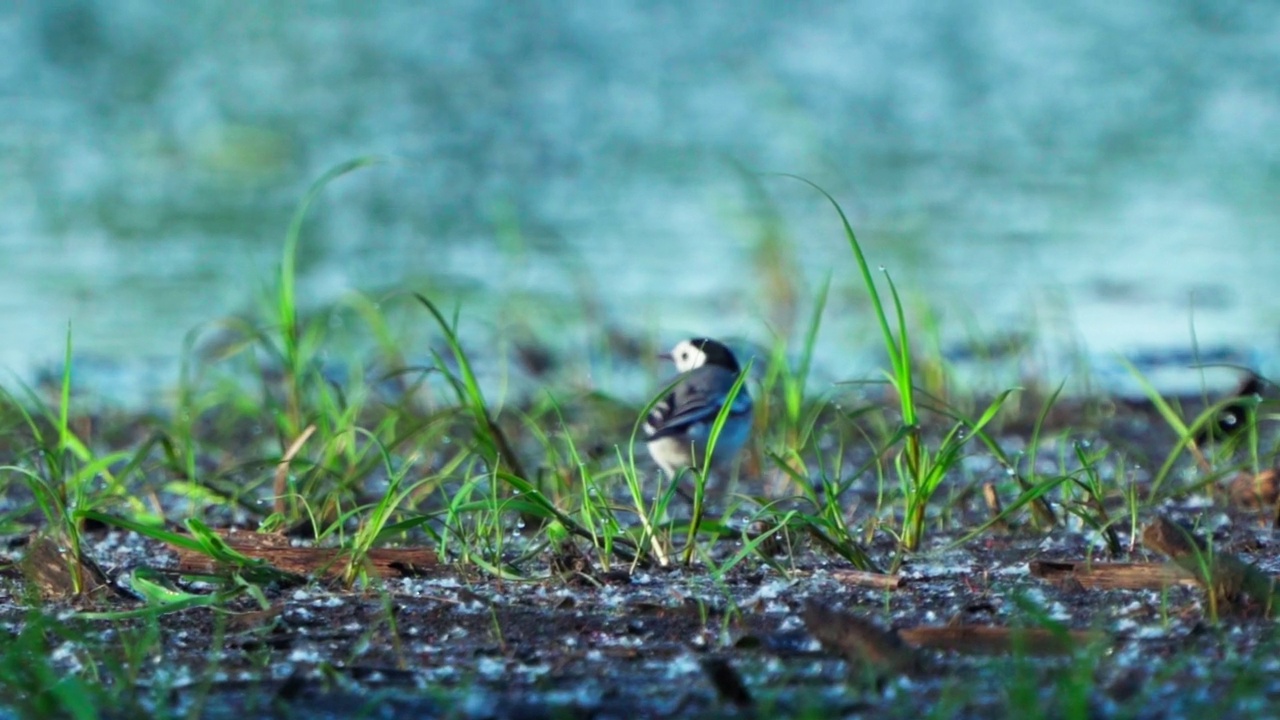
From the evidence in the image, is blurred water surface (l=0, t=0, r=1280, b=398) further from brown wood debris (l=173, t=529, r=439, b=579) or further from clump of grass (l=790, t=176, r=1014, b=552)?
brown wood debris (l=173, t=529, r=439, b=579)

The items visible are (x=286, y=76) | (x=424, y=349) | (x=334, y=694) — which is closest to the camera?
(x=334, y=694)

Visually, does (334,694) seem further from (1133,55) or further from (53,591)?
(1133,55)

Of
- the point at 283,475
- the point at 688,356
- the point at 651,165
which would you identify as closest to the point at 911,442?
the point at 283,475

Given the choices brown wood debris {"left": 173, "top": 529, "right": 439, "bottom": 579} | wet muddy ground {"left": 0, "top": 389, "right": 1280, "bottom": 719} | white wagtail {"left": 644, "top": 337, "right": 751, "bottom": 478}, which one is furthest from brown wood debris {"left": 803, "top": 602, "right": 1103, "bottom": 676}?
white wagtail {"left": 644, "top": 337, "right": 751, "bottom": 478}

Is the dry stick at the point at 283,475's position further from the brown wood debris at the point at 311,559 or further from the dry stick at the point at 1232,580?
the dry stick at the point at 1232,580

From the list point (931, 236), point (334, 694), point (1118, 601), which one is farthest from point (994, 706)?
point (931, 236)

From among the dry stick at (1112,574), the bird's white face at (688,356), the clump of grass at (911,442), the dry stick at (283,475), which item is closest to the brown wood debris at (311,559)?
the dry stick at (283,475)

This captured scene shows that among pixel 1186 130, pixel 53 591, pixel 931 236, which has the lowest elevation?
pixel 53 591
